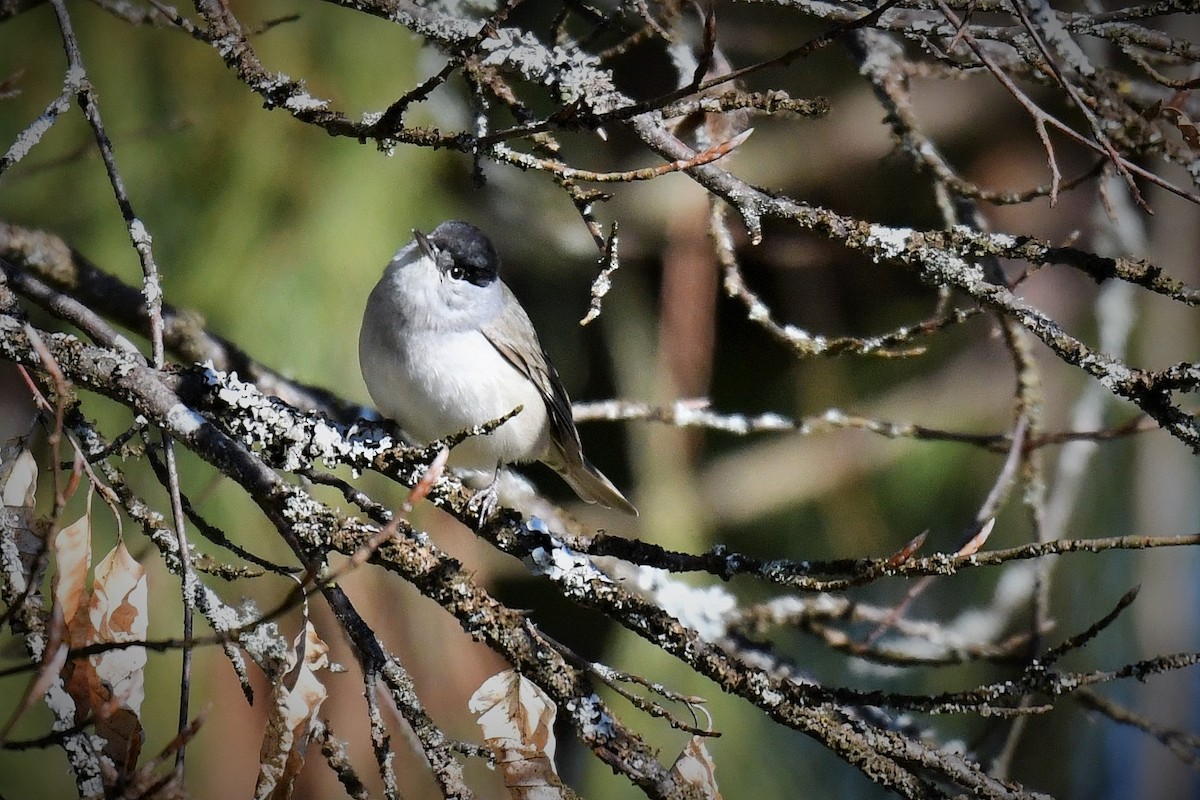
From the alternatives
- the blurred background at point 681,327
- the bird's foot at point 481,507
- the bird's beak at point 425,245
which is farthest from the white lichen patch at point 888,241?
the blurred background at point 681,327

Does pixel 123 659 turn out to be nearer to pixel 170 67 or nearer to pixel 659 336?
pixel 170 67

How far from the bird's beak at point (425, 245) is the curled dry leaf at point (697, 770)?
1019 millimetres

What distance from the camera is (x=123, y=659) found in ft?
3.37

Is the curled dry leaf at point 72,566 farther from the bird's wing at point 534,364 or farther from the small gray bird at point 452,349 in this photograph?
the bird's wing at point 534,364

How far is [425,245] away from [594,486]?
0.64 metres

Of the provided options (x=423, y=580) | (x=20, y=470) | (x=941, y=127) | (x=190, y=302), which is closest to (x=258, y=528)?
(x=190, y=302)

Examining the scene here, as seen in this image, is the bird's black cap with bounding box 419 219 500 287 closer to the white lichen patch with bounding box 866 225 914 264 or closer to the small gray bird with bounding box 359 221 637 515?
the small gray bird with bounding box 359 221 637 515

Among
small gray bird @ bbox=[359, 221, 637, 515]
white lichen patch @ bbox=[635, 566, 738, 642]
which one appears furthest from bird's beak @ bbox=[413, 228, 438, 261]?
white lichen patch @ bbox=[635, 566, 738, 642]

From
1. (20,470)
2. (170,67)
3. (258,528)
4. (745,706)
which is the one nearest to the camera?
(20,470)

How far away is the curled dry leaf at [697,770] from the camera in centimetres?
101

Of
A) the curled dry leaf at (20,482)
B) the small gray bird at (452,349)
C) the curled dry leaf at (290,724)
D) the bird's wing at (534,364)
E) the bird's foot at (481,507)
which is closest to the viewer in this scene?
the curled dry leaf at (290,724)

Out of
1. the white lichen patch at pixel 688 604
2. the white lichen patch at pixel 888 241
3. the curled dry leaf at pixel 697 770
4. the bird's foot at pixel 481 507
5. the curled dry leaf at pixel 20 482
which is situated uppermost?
the white lichen patch at pixel 888 241

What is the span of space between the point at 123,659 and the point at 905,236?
1.02 metres

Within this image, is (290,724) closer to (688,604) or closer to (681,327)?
(688,604)
